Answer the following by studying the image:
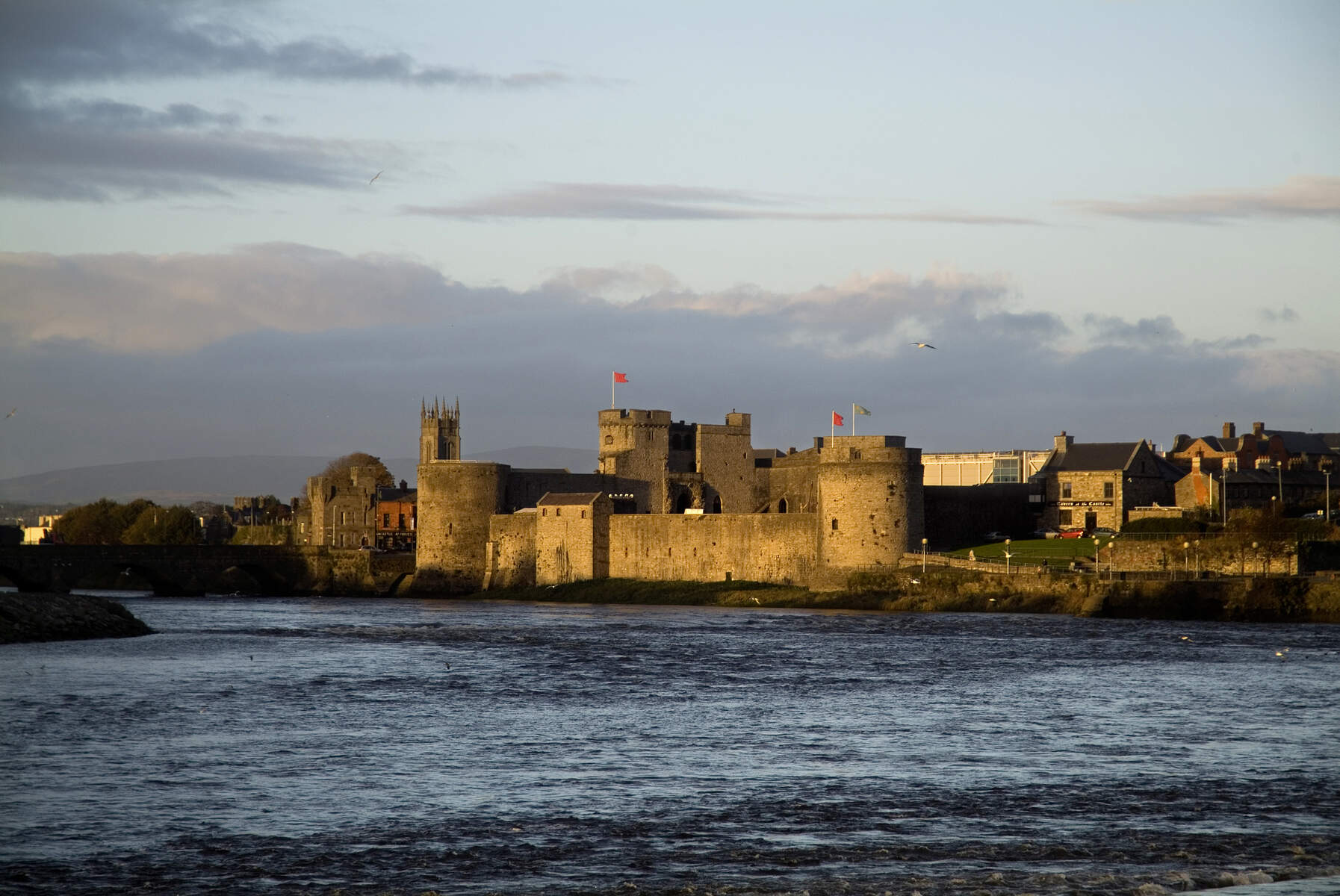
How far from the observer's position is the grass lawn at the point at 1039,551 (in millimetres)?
50594

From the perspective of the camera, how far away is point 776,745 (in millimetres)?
20281

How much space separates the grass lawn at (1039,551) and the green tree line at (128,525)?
191 feet

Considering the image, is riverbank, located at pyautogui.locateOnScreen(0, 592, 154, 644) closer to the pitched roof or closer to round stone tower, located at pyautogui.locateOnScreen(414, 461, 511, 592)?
round stone tower, located at pyautogui.locateOnScreen(414, 461, 511, 592)

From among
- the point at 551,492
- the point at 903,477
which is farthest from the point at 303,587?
the point at 903,477

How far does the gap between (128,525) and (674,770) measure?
316 ft

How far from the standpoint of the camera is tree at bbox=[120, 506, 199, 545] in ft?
325

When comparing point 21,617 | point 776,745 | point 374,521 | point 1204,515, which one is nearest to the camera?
point 776,745

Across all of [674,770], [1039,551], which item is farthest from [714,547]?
[674,770]

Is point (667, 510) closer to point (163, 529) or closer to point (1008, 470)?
point (1008, 470)

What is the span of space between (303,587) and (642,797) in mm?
58454

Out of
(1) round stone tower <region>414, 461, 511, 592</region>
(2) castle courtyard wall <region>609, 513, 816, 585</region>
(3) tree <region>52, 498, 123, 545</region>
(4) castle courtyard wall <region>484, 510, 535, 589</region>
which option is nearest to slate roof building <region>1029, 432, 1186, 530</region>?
(2) castle courtyard wall <region>609, 513, 816, 585</region>

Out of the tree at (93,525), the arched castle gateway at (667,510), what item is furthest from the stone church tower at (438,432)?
the tree at (93,525)

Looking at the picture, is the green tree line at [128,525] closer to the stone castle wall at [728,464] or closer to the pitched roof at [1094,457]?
the stone castle wall at [728,464]

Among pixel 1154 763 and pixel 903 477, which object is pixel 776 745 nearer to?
pixel 1154 763
